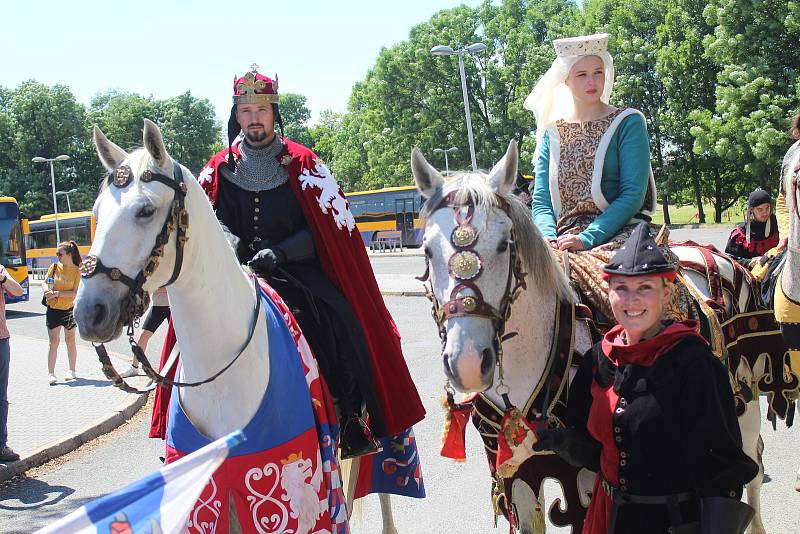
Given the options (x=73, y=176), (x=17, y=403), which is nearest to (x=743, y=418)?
(x=17, y=403)

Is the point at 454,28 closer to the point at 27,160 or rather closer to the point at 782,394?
the point at 27,160

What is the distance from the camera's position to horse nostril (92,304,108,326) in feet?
8.71

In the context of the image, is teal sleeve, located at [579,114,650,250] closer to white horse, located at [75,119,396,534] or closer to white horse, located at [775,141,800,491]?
white horse, located at [775,141,800,491]

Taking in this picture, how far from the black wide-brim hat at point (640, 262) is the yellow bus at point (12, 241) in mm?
22583

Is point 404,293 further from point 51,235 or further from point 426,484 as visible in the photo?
point 51,235

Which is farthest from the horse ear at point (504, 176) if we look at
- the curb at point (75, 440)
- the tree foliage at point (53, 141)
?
the tree foliage at point (53, 141)

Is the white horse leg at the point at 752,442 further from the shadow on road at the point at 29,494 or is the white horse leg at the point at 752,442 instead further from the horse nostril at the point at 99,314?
the shadow on road at the point at 29,494

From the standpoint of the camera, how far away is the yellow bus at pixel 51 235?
3647cm

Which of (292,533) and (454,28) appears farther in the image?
(454,28)

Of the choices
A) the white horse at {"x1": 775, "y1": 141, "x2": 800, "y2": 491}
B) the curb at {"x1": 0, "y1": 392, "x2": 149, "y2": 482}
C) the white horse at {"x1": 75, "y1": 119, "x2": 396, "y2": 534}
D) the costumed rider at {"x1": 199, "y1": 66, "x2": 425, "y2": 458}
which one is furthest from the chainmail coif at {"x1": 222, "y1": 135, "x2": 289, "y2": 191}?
the curb at {"x1": 0, "y1": 392, "x2": 149, "y2": 482}

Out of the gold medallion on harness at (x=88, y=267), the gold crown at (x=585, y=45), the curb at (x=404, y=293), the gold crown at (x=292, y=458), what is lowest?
the curb at (x=404, y=293)

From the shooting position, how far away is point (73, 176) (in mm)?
58812

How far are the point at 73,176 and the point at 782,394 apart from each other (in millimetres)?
61388

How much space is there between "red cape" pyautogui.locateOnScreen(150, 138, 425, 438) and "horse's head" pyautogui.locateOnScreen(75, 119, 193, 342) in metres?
0.94
